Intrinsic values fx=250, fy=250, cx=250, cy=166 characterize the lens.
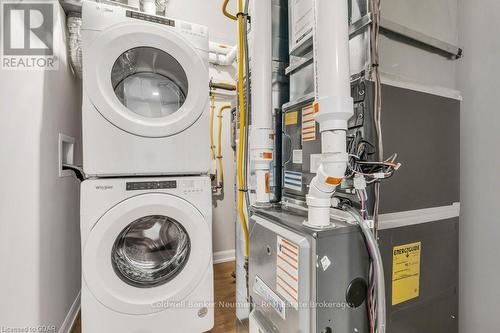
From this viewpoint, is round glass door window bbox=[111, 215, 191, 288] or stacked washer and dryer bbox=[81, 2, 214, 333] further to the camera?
round glass door window bbox=[111, 215, 191, 288]

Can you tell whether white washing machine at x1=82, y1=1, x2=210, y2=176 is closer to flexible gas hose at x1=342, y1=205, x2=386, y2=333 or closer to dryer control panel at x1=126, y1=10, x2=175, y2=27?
dryer control panel at x1=126, y1=10, x2=175, y2=27

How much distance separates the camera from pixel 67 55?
1532 millimetres

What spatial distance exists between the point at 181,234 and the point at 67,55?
130 centimetres

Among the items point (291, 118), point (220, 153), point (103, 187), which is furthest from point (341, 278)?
point (220, 153)

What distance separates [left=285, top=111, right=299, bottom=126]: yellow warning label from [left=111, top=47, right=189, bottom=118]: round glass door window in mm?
611

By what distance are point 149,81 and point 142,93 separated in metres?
0.08

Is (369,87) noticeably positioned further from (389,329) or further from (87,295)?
(87,295)

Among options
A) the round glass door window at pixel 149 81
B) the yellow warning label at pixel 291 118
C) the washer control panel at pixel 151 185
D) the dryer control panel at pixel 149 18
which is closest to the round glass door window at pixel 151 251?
the washer control panel at pixel 151 185

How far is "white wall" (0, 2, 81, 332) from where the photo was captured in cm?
97

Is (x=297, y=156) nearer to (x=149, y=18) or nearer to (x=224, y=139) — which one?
(x=149, y=18)

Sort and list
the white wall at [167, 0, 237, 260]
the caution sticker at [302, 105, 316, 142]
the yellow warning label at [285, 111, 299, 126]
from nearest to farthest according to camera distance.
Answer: the caution sticker at [302, 105, 316, 142] → the yellow warning label at [285, 111, 299, 126] → the white wall at [167, 0, 237, 260]

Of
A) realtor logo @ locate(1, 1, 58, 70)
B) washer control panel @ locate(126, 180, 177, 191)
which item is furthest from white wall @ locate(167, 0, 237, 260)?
realtor logo @ locate(1, 1, 58, 70)


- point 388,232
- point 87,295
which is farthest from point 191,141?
point 388,232

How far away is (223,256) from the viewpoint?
7.88ft
